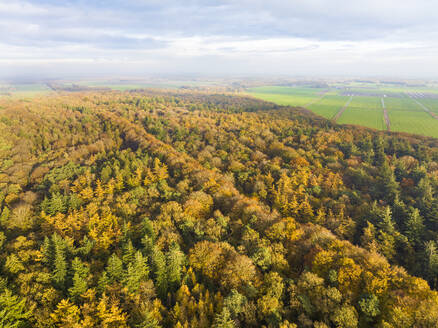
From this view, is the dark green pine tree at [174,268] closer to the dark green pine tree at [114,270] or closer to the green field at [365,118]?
the dark green pine tree at [114,270]

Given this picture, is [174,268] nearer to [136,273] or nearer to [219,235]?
[136,273]

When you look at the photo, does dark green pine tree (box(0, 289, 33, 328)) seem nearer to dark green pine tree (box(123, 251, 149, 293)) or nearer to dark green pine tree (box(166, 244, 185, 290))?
dark green pine tree (box(123, 251, 149, 293))

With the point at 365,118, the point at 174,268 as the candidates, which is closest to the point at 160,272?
the point at 174,268

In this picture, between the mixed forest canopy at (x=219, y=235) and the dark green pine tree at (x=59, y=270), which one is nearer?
the mixed forest canopy at (x=219, y=235)

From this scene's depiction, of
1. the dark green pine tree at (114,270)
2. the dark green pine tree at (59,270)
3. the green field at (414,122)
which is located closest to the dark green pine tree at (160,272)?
the dark green pine tree at (114,270)

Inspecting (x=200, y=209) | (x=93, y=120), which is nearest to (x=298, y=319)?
(x=200, y=209)

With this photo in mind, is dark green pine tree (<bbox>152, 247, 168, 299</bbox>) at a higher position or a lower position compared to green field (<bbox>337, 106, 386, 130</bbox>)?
lower

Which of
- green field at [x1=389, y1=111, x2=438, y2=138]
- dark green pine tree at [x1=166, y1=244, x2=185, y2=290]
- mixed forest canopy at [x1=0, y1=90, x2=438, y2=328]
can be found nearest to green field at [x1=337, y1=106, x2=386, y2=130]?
green field at [x1=389, y1=111, x2=438, y2=138]

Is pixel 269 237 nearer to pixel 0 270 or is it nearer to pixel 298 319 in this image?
pixel 298 319
